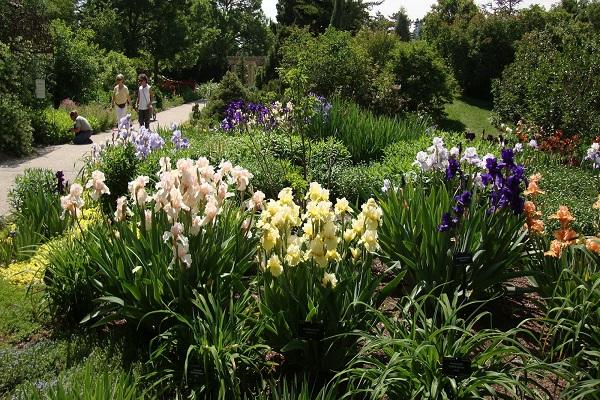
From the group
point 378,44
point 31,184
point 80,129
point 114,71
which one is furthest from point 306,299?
point 114,71

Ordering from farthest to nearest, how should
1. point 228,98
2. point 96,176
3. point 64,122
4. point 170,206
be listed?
point 228,98 → point 64,122 → point 96,176 → point 170,206

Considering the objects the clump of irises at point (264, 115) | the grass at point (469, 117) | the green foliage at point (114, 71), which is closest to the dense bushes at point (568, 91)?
the grass at point (469, 117)

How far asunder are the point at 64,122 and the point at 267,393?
13.1m

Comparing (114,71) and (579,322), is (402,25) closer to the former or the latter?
(114,71)

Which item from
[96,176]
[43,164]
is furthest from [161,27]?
[96,176]

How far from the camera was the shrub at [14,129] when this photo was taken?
11492 mm

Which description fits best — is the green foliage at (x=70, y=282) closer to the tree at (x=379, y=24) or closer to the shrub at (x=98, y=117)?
the shrub at (x=98, y=117)

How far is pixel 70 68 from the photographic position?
18.9 meters

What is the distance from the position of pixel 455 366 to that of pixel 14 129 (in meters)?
11.6

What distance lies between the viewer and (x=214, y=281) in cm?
350

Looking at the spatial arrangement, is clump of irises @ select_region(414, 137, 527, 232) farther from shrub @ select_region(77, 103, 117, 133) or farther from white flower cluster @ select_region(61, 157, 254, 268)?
shrub @ select_region(77, 103, 117, 133)

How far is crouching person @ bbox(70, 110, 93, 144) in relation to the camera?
13.3 metres

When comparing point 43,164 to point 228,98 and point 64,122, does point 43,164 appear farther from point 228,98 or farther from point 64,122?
point 228,98

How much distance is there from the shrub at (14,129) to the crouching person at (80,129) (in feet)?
4.21
